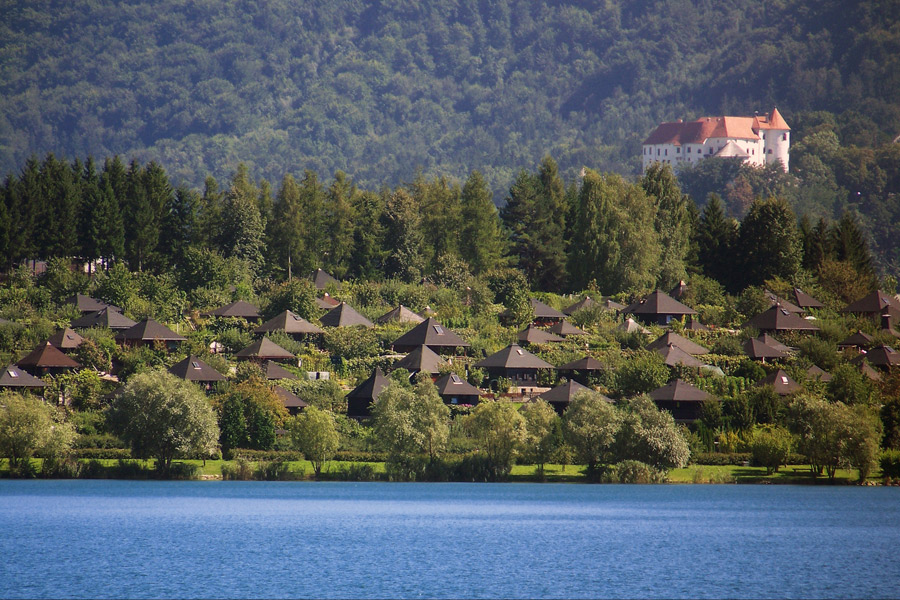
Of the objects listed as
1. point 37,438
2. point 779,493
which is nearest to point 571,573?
point 779,493

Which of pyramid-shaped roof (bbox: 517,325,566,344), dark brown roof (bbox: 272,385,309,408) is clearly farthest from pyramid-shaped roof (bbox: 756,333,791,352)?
dark brown roof (bbox: 272,385,309,408)

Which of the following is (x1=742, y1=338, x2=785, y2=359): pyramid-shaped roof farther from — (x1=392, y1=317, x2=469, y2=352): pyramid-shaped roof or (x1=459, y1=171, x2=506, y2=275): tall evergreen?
(x1=459, y1=171, x2=506, y2=275): tall evergreen

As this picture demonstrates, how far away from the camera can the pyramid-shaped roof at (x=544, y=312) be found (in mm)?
97562

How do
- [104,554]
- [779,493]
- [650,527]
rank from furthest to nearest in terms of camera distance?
[779,493]
[650,527]
[104,554]

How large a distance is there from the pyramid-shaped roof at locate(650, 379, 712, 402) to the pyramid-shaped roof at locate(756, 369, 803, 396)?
481 cm

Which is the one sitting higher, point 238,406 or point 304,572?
point 238,406

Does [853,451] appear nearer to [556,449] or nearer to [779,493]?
[779,493]

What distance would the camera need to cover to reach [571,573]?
40375 millimetres

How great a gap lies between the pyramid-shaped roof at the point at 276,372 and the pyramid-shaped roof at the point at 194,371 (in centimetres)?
371

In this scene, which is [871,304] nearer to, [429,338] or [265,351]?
[429,338]

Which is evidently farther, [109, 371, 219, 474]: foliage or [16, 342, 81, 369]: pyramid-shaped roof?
[16, 342, 81, 369]: pyramid-shaped roof

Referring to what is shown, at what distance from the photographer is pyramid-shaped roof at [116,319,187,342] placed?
86.4 meters

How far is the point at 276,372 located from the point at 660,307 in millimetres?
32530

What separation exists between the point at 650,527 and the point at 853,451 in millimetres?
18282
